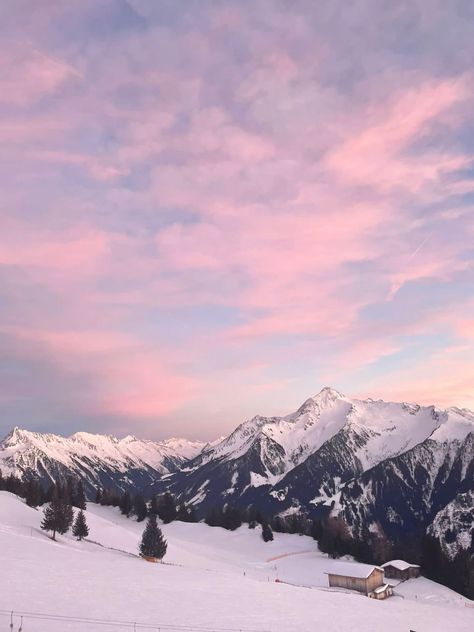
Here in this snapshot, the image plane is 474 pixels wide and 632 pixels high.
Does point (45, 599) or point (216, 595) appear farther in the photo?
point (216, 595)

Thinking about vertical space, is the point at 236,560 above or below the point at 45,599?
below

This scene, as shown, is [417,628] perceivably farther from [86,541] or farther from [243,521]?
[243,521]

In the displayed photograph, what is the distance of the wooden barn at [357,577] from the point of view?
89.7 m

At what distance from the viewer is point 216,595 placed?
194 feet

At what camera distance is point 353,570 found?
93.4 meters

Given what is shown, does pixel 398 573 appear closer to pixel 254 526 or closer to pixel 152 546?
pixel 152 546

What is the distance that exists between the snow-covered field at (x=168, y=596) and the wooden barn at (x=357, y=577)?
4114 mm

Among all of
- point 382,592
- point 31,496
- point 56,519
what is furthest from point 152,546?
point 31,496

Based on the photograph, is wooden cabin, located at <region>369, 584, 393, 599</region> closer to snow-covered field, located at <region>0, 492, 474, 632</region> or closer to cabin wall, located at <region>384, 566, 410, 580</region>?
snow-covered field, located at <region>0, 492, 474, 632</region>

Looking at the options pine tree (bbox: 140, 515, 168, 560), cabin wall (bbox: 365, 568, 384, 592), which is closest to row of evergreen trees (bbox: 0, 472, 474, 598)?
pine tree (bbox: 140, 515, 168, 560)

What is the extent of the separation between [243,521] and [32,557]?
117067mm

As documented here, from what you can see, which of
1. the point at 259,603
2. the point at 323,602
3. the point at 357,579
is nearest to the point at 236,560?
the point at 357,579

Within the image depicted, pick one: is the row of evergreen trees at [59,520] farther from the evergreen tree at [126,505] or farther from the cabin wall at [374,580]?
the evergreen tree at [126,505]

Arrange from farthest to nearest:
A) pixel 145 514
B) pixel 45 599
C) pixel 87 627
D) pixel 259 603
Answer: pixel 145 514, pixel 259 603, pixel 45 599, pixel 87 627
